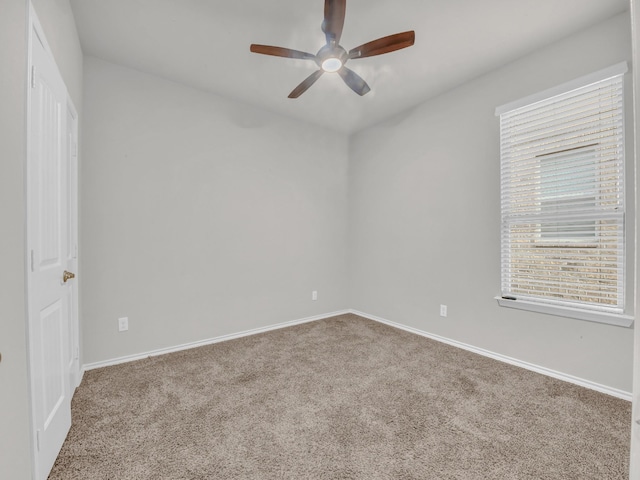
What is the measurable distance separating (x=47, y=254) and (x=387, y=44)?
2.23 m

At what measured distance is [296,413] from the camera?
1.85m

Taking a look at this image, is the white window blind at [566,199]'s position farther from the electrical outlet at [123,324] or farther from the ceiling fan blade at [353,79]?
the electrical outlet at [123,324]

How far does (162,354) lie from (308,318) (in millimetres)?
1755

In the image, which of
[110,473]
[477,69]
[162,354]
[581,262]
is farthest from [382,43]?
[162,354]

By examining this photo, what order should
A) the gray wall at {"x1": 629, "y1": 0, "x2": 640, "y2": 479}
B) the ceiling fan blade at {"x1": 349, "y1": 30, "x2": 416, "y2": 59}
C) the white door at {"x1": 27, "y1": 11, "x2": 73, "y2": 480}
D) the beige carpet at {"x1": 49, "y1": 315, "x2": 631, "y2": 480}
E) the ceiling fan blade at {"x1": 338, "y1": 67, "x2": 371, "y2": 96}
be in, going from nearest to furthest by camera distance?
the gray wall at {"x1": 629, "y1": 0, "x2": 640, "y2": 479} → the white door at {"x1": 27, "y1": 11, "x2": 73, "y2": 480} → the beige carpet at {"x1": 49, "y1": 315, "x2": 631, "y2": 480} → the ceiling fan blade at {"x1": 349, "y1": 30, "x2": 416, "y2": 59} → the ceiling fan blade at {"x1": 338, "y1": 67, "x2": 371, "y2": 96}

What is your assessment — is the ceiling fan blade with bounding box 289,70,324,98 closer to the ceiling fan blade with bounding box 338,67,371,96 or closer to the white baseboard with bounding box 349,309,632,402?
the ceiling fan blade with bounding box 338,67,371,96

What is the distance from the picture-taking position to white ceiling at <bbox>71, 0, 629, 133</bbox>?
76.7 inches

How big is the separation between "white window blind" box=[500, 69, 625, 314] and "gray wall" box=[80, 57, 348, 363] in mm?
2264

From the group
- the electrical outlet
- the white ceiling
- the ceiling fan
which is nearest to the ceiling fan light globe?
the ceiling fan

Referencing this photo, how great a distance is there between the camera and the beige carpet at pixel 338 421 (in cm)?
142

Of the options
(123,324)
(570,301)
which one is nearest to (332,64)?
(570,301)

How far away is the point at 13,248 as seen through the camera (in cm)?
106

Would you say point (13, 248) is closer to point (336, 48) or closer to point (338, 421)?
point (338, 421)

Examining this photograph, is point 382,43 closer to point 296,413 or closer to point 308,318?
point 296,413
